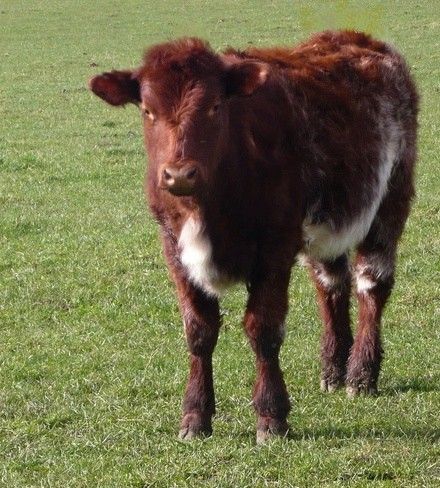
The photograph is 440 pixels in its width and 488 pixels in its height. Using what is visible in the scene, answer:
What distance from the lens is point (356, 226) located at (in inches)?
283

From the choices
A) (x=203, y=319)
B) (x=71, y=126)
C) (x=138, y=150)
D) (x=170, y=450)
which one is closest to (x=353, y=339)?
(x=203, y=319)

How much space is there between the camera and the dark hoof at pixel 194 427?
6.40 m

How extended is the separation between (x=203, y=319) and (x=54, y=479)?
133cm

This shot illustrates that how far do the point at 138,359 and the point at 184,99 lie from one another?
8.58 feet

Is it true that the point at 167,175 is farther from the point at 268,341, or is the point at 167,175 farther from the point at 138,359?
the point at 138,359

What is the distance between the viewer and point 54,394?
7227 millimetres

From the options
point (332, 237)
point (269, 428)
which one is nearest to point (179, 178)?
point (269, 428)

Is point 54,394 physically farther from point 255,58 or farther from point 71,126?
point 71,126

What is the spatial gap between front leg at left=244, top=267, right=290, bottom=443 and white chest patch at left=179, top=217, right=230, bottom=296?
0.71 feet

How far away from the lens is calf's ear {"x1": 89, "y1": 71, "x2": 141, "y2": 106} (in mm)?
6203

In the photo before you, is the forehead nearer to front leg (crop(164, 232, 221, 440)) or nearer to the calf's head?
the calf's head

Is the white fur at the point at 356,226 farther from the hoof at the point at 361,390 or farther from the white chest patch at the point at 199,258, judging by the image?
the hoof at the point at 361,390

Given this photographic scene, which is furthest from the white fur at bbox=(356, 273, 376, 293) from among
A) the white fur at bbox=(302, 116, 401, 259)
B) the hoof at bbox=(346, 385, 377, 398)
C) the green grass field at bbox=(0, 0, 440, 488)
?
the hoof at bbox=(346, 385, 377, 398)

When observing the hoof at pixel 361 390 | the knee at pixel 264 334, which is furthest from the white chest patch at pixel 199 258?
the hoof at pixel 361 390
